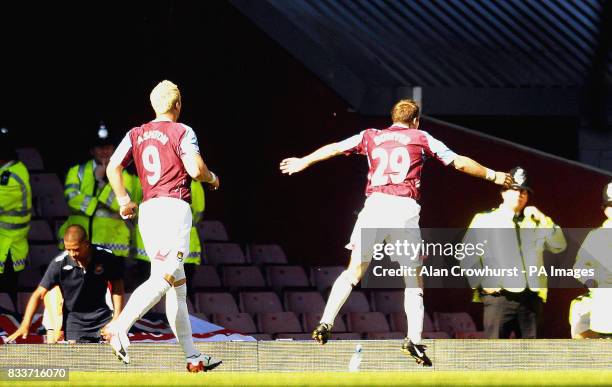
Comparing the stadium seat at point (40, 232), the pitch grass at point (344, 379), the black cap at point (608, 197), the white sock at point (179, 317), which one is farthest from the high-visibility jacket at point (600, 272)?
the stadium seat at point (40, 232)

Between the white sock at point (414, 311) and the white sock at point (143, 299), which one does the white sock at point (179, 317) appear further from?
the white sock at point (414, 311)

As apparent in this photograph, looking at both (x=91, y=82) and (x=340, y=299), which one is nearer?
(x=340, y=299)

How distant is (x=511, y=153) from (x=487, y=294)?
13.3 ft

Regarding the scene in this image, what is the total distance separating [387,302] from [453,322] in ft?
2.53

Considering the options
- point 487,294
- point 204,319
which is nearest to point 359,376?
point 487,294

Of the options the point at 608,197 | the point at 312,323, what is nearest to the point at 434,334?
the point at 312,323

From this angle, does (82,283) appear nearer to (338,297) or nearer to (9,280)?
(338,297)

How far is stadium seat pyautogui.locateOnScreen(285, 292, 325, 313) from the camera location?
649 inches

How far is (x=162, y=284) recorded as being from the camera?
33.1ft

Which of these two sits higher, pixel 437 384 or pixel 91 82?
pixel 91 82

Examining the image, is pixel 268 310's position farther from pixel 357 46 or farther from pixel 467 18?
pixel 467 18

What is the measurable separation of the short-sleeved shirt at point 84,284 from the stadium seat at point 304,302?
4629 millimetres

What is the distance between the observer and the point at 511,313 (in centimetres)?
1270

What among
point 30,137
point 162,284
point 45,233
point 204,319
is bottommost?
point 162,284
